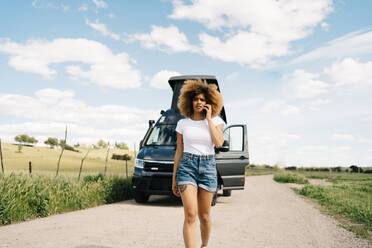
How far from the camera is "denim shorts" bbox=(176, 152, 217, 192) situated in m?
3.94

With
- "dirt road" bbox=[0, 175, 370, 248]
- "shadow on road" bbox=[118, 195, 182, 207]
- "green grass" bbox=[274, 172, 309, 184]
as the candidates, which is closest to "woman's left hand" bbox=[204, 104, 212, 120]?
"dirt road" bbox=[0, 175, 370, 248]

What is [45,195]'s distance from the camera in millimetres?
8219

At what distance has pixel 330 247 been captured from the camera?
5.59 meters

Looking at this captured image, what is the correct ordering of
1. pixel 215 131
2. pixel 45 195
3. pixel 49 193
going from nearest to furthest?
pixel 215 131 → pixel 45 195 → pixel 49 193

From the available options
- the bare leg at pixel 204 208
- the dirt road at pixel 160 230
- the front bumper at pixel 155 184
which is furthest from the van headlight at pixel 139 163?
the bare leg at pixel 204 208

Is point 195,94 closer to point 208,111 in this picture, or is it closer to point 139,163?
point 208,111

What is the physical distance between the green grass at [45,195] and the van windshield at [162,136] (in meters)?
1.92

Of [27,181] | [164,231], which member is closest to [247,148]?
[164,231]

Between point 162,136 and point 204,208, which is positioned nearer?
point 204,208

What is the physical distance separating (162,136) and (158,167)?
4.11 ft

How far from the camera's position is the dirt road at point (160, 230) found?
219 inches

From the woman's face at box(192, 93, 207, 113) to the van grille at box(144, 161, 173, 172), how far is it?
6.07 meters

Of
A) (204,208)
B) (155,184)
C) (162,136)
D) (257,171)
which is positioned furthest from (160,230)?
(257,171)

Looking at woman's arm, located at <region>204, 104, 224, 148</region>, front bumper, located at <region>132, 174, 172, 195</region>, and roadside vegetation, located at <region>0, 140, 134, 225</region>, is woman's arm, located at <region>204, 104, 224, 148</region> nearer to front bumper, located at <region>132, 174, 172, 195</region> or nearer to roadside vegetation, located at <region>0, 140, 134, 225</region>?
roadside vegetation, located at <region>0, 140, 134, 225</region>
